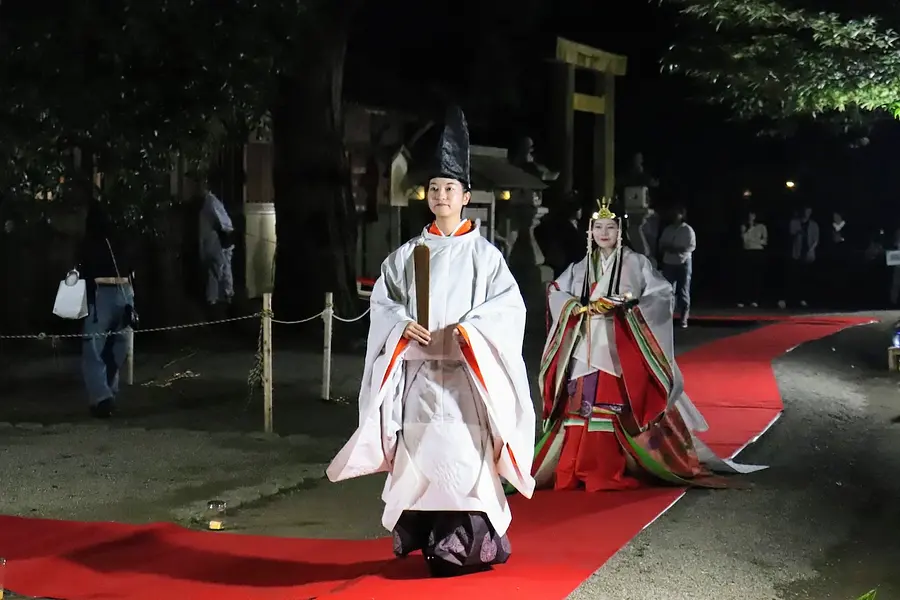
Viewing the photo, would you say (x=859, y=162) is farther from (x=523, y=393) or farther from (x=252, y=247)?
(x=523, y=393)

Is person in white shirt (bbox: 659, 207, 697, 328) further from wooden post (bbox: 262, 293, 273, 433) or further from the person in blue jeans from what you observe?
the person in blue jeans

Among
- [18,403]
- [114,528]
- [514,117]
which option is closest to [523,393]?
[114,528]

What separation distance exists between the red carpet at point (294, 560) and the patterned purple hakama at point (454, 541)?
73 millimetres

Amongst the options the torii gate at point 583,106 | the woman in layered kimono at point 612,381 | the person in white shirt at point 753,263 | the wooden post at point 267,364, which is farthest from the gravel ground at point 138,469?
the person in white shirt at point 753,263

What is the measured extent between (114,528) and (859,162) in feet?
83.0

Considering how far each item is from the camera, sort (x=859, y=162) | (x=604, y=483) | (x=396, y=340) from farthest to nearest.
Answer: (x=859, y=162) → (x=604, y=483) → (x=396, y=340)

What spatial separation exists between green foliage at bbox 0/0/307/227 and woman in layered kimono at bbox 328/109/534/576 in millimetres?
6164

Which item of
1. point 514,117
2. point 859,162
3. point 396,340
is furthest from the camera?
point 859,162

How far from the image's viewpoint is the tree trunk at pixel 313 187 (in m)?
15.1

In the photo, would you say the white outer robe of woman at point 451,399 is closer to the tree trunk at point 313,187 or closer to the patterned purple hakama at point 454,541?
the patterned purple hakama at point 454,541

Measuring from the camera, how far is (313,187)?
50.0 ft

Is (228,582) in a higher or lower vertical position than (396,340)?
lower

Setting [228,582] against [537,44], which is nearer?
[228,582]

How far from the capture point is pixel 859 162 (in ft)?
92.4
